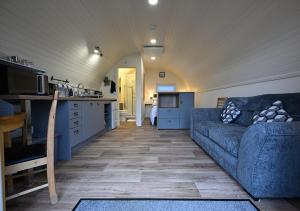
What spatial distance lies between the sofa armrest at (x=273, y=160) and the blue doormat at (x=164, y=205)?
0.58 feet

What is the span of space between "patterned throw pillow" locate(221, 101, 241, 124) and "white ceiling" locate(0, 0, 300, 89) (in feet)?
2.19

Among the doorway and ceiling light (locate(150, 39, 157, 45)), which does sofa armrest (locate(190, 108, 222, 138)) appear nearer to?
ceiling light (locate(150, 39, 157, 45))

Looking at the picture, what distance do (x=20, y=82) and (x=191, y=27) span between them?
116 inches

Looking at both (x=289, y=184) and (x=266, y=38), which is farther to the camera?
(x=266, y=38)

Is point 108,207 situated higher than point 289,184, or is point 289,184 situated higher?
point 289,184

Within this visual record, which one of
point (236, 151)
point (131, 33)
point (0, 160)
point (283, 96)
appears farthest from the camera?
point (131, 33)

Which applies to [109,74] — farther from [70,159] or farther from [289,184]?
[289,184]

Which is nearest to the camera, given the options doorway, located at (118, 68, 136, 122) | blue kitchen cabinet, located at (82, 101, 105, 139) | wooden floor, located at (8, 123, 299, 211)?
wooden floor, located at (8, 123, 299, 211)

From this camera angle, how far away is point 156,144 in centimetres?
326

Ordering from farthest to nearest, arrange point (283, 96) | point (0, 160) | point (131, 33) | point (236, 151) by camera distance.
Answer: point (131, 33) → point (283, 96) → point (236, 151) → point (0, 160)

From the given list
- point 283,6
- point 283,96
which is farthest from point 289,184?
point 283,6

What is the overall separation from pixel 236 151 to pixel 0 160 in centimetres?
189

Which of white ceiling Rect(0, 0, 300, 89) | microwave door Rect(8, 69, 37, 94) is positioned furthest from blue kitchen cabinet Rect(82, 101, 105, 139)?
microwave door Rect(8, 69, 37, 94)

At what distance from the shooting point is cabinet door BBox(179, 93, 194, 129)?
4.79 meters
